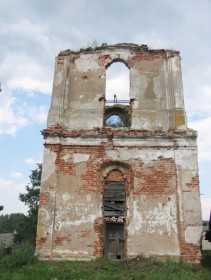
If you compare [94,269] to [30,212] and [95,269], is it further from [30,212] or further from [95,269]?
[30,212]

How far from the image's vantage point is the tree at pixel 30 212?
79.6ft

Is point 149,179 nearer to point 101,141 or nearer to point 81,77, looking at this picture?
A: point 101,141

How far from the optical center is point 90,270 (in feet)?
28.0

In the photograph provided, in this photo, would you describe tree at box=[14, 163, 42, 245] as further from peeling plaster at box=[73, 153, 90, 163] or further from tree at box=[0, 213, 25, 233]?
tree at box=[0, 213, 25, 233]

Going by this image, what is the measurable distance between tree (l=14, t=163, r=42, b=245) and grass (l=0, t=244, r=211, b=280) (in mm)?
12976

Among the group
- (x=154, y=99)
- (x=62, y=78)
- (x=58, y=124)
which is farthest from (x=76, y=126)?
(x=154, y=99)

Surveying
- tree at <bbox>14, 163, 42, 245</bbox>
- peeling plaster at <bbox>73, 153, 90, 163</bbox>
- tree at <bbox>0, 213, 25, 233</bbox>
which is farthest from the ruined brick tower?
tree at <bbox>0, 213, 25, 233</bbox>

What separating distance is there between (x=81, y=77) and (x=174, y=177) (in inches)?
186

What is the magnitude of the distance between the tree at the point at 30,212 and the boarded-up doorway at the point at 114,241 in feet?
41.2

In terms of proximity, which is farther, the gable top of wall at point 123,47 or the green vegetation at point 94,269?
the gable top of wall at point 123,47

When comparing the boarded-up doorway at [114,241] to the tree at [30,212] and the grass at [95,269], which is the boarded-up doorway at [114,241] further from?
the tree at [30,212]

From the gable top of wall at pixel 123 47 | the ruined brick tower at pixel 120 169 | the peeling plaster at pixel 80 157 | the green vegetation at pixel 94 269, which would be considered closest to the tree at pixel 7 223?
the gable top of wall at pixel 123 47

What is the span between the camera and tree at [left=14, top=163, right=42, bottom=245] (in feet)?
79.6

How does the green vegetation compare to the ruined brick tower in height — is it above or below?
below
